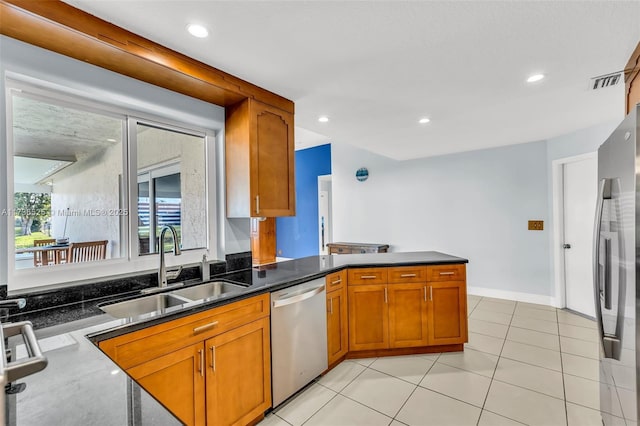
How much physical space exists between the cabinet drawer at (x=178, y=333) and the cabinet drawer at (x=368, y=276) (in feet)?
3.34

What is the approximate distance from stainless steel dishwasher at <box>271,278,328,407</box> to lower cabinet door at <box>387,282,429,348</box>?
71cm

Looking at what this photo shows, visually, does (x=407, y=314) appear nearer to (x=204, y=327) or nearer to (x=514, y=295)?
(x=204, y=327)

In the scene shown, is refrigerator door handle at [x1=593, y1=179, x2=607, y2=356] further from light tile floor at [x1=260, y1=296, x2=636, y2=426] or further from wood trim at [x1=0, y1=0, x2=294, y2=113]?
wood trim at [x1=0, y1=0, x2=294, y2=113]

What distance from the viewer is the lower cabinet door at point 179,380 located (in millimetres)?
1407

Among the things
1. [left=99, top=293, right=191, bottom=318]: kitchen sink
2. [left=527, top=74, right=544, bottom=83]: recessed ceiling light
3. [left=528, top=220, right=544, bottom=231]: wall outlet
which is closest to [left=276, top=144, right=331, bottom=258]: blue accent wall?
[left=528, top=220, right=544, bottom=231]: wall outlet

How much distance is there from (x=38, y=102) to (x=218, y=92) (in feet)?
3.44

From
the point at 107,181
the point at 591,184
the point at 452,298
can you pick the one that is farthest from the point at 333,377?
the point at 591,184

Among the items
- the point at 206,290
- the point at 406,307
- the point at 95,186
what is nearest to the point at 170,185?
the point at 95,186

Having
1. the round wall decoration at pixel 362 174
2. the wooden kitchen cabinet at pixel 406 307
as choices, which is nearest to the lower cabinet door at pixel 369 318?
the wooden kitchen cabinet at pixel 406 307

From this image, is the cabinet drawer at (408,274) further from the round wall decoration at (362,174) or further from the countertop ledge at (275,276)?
the round wall decoration at (362,174)

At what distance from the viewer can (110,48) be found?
65.1 inches

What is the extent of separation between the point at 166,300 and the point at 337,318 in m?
1.37

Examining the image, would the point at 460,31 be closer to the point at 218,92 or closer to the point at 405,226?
the point at 218,92

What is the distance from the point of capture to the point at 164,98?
7.29 ft
